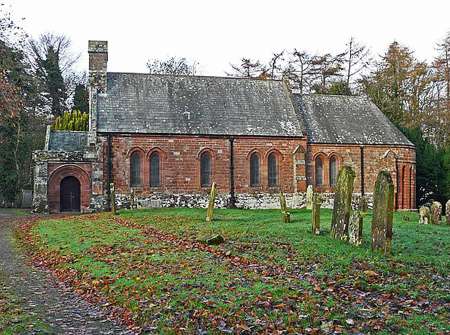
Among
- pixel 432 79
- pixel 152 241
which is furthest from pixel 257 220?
pixel 432 79

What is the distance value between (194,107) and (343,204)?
22.1m

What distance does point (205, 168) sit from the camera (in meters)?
36.7

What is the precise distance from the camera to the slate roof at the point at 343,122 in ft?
130

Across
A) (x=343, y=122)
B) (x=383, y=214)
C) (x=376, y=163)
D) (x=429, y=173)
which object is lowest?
(x=383, y=214)

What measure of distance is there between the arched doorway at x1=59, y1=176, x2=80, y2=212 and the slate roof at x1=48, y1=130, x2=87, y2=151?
263 centimetres

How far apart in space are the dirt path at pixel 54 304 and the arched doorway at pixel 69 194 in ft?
66.7

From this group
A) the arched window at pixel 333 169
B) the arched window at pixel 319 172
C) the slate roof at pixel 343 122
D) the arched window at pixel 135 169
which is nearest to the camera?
the arched window at pixel 135 169

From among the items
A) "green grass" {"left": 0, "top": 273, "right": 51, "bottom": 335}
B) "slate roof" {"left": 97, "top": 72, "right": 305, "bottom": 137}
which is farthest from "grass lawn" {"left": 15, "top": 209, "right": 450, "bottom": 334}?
"slate roof" {"left": 97, "top": 72, "right": 305, "bottom": 137}

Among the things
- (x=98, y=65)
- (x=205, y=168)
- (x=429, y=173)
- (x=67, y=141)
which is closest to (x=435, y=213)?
(x=205, y=168)

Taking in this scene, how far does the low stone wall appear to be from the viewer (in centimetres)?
3475

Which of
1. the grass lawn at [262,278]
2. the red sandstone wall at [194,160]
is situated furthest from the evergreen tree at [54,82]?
the grass lawn at [262,278]

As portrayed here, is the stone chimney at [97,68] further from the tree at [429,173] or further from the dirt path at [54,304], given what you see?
the tree at [429,173]

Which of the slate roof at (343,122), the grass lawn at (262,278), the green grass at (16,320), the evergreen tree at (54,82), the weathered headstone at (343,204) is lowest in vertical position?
the green grass at (16,320)

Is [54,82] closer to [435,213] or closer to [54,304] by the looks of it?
[435,213]
